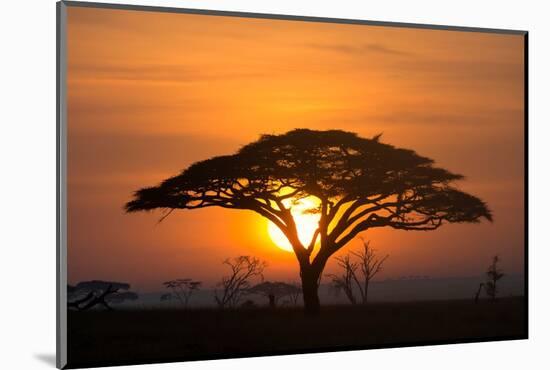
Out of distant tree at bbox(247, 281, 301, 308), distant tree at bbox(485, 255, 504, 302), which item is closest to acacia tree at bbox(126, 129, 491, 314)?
distant tree at bbox(247, 281, 301, 308)

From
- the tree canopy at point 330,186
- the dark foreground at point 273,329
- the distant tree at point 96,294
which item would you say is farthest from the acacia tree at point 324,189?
the distant tree at point 96,294

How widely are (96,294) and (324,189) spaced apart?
91.4 inches

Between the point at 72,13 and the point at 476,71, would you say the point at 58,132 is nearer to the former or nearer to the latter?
the point at 72,13

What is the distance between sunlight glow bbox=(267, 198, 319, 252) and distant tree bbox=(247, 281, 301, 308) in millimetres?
349

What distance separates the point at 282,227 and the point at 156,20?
216 centimetres

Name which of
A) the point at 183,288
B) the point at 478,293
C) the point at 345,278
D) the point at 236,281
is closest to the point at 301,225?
the point at 345,278

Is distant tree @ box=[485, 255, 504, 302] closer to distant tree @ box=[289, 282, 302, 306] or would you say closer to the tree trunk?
the tree trunk

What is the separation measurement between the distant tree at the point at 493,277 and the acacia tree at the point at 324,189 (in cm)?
46

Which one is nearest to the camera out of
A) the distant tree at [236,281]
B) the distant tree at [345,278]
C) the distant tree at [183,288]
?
the distant tree at [183,288]

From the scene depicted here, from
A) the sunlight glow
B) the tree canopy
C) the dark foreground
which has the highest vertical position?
the tree canopy

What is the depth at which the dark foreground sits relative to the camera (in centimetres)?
1053

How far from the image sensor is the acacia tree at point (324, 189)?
11.0 m

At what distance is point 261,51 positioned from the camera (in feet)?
36.2

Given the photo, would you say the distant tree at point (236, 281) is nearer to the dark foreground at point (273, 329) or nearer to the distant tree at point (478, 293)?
the dark foreground at point (273, 329)
